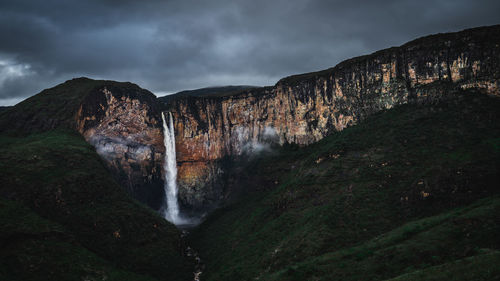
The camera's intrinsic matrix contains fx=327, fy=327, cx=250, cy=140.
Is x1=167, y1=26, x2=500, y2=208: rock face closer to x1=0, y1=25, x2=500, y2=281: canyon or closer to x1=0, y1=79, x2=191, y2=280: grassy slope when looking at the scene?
x1=0, y1=25, x2=500, y2=281: canyon

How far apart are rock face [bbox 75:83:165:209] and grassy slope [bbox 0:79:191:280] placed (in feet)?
70.0

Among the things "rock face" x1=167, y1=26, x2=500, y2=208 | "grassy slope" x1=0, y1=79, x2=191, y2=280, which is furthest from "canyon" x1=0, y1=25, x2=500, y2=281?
"rock face" x1=167, y1=26, x2=500, y2=208

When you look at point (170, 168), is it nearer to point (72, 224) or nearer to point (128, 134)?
point (128, 134)

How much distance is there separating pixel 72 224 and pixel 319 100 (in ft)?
227

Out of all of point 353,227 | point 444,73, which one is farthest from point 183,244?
point 444,73

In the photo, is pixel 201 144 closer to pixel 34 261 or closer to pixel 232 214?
pixel 232 214

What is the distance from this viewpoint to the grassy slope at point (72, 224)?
4431 centimetres

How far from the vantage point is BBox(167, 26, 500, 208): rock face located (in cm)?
6669

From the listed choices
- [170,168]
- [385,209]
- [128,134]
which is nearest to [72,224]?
[385,209]

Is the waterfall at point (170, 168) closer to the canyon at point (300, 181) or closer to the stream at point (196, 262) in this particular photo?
the canyon at point (300, 181)

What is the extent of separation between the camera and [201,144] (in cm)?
12244

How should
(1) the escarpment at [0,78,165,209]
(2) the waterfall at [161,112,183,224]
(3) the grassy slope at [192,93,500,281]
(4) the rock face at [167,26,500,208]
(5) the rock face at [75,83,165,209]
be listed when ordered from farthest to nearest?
(2) the waterfall at [161,112,183,224]
(5) the rock face at [75,83,165,209]
(1) the escarpment at [0,78,165,209]
(4) the rock face at [167,26,500,208]
(3) the grassy slope at [192,93,500,281]

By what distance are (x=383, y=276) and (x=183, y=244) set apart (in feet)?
160

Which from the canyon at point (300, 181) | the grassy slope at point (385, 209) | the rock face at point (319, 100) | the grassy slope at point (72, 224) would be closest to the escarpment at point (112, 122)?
the canyon at point (300, 181)
